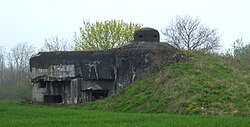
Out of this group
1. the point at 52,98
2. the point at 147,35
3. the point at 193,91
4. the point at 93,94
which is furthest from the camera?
the point at 147,35

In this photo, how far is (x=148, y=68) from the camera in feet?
106

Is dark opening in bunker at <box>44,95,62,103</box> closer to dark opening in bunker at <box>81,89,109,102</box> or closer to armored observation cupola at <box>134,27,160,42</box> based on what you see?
dark opening in bunker at <box>81,89,109,102</box>

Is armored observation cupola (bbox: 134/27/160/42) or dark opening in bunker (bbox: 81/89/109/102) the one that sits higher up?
armored observation cupola (bbox: 134/27/160/42)

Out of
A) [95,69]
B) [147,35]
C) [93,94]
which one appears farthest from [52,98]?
[147,35]

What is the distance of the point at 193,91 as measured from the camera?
24.1 m

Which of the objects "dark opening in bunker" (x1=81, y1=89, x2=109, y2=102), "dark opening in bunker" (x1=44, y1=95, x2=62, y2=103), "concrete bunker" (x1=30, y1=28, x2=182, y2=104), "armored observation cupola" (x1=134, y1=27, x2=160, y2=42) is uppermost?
"armored observation cupola" (x1=134, y1=27, x2=160, y2=42)

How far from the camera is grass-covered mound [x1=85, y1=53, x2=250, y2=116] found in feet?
70.9

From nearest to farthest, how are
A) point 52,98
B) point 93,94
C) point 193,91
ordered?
point 193,91, point 93,94, point 52,98

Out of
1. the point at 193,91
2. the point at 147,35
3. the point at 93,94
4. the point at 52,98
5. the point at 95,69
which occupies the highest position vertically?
the point at 147,35

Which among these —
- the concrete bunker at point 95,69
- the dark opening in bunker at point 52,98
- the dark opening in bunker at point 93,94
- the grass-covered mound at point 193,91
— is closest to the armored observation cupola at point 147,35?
the concrete bunker at point 95,69

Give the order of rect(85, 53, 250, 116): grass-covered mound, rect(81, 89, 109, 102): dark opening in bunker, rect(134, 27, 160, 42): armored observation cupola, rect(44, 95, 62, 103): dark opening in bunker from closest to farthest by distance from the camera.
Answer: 1. rect(85, 53, 250, 116): grass-covered mound
2. rect(81, 89, 109, 102): dark opening in bunker
3. rect(44, 95, 62, 103): dark opening in bunker
4. rect(134, 27, 160, 42): armored observation cupola

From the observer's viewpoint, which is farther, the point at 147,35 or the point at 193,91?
the point at 147,35

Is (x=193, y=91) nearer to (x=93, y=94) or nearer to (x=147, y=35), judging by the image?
(x=93, y=94)

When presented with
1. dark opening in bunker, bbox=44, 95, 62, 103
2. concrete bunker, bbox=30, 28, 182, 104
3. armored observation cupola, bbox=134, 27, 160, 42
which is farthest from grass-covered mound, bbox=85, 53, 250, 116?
dark opening in bunker, bbox=44, 95, 62, 103
